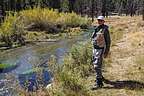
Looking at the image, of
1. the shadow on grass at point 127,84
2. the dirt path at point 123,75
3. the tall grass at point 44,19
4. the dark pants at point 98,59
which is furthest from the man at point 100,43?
the tall grass at point 44,19

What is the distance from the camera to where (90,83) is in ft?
43.8

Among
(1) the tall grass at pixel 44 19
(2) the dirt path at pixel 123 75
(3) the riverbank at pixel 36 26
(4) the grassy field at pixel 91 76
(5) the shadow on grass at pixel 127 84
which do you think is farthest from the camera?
(1) the tall grass at pixel 44 19

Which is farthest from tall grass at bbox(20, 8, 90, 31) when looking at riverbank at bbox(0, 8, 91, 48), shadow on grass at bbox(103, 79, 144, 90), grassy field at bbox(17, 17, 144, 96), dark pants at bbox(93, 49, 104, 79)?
dark pants at bbox(93, 49, 104, 79)

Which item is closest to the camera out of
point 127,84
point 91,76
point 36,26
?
point 127,84

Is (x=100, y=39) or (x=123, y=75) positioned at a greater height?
(x=100, y=39)

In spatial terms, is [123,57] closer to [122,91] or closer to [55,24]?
[122,91]

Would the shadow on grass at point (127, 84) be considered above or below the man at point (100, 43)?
below

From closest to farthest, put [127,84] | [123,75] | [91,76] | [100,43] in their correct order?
[100,43]
[127,84]
[123,75]
[91,76]

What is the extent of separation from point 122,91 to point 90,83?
5.44 ft

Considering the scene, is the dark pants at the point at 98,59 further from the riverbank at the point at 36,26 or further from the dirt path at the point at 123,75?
the riverbank at the point at 36,26

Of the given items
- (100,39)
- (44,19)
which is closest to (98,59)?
(100,39)

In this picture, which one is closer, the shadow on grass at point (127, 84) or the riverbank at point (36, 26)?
the shadow on grass at point (127, 84)

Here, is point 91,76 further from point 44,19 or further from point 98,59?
point 44,19

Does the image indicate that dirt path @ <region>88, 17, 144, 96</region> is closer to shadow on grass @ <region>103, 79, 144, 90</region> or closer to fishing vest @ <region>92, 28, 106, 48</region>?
shadow on grass @ <region>103, 79, 144, 90</region>
